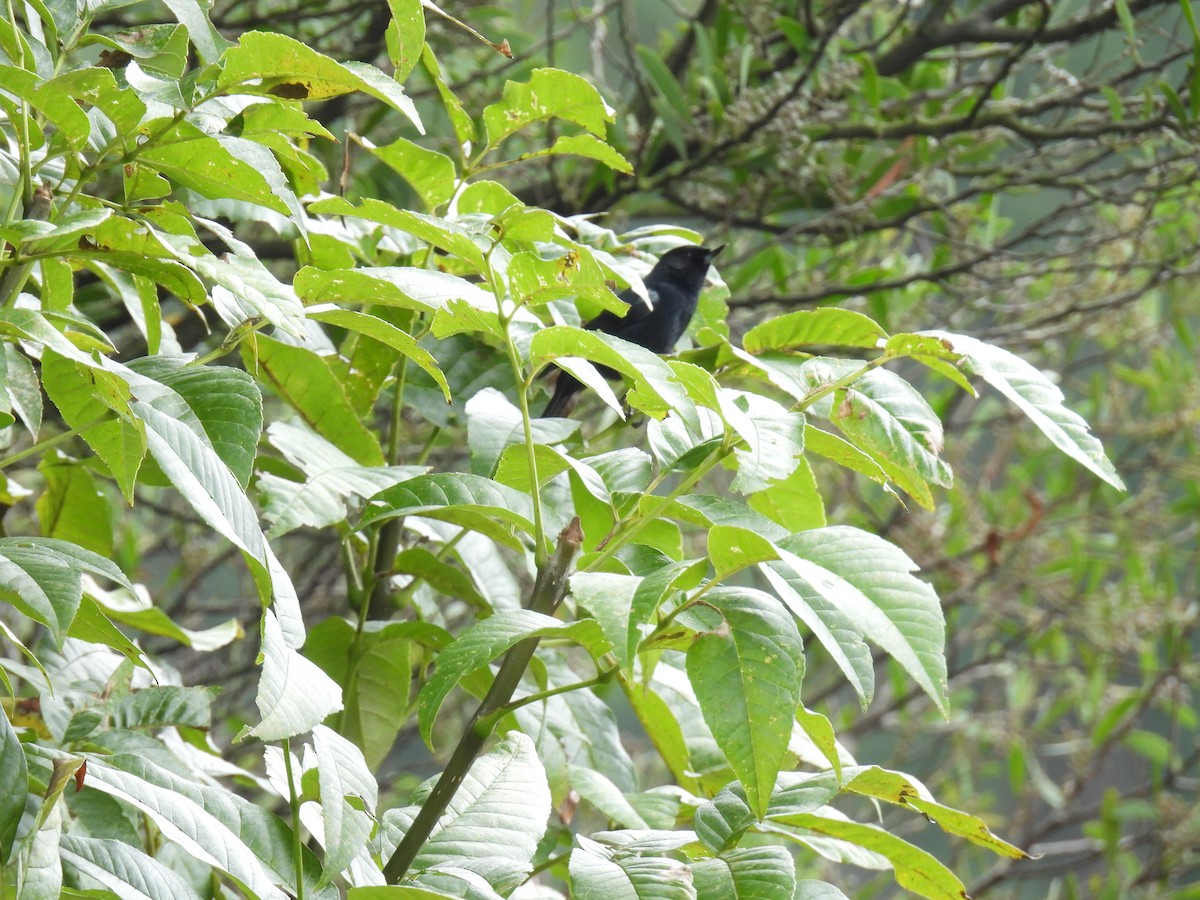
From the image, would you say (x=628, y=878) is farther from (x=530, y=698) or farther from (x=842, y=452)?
(x=842, y=452)

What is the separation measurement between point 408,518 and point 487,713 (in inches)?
10.5

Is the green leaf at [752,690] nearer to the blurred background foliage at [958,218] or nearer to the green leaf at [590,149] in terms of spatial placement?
the green leaf at [590,149]

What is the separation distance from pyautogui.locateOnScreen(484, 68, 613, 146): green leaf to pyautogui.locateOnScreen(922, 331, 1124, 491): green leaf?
39 cm

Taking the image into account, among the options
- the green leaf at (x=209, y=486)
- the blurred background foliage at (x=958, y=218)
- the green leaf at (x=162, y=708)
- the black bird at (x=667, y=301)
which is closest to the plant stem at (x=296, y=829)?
the green leaf at (x=209, y=486)

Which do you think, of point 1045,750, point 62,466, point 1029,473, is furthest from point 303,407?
point 1045,750

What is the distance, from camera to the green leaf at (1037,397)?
0.84 m

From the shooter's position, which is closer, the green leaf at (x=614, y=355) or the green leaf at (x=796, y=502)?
the green leaf at (x=614, y=355)

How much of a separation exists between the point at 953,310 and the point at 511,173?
1.18 m

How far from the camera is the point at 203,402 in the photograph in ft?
2.59

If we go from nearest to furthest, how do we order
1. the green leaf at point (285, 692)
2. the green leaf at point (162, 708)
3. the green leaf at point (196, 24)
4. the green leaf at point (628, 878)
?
1. the green leaf at point (285, 692)
2. the green leaf at point (628, 878)
3. the green leaf at point (196, 24)
4. the green leaf at point (162, 708)

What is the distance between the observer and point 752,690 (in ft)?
2.48

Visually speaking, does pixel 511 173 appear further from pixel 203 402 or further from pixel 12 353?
pixel 203 402

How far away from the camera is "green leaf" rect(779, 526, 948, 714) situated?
0.71 m

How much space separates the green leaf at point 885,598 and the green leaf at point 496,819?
27cm
